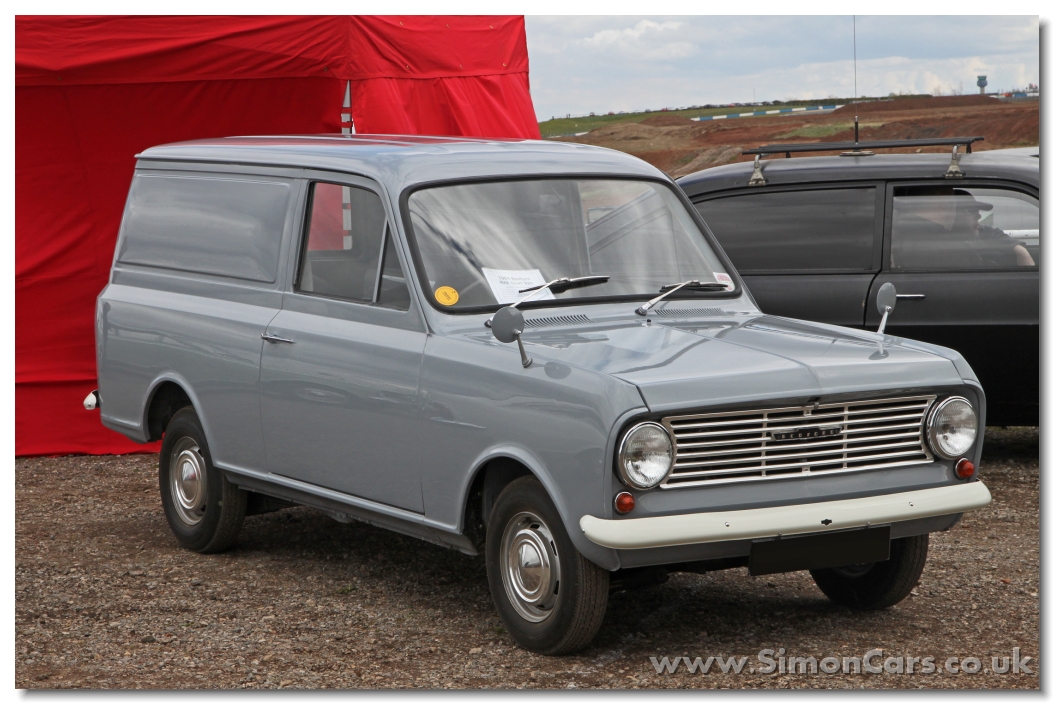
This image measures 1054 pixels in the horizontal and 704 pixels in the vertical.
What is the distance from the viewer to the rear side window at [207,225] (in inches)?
254

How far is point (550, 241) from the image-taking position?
5730 mm

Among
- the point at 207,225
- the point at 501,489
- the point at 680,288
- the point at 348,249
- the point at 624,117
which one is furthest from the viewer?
the point at 624,117

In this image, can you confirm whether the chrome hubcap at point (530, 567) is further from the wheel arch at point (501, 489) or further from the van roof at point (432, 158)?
the van roof at point (432, 158)

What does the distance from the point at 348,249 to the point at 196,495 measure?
1.75 m

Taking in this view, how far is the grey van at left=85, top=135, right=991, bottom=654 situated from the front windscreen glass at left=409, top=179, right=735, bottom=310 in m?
0.01

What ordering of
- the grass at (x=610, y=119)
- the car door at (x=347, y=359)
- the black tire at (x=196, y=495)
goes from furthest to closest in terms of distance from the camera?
1. the grass at (x=610, y=119)
2. the black tire at (x=196, y=495)
3. the car door at (x=347, y=359)

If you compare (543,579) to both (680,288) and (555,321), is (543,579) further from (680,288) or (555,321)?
(680,288)

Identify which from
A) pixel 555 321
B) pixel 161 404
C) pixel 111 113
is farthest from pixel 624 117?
pixel 555 321

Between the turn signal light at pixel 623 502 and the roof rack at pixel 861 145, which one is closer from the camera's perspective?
the turn signal light at pixel 623 502

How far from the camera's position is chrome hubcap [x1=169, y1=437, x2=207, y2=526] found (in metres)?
6.84

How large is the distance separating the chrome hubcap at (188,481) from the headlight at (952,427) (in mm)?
3647

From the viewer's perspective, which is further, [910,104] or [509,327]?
[910,104]

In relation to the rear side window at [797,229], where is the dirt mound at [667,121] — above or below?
above

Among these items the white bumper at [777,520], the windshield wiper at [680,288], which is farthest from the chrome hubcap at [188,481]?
the white bumper at [777,520]
